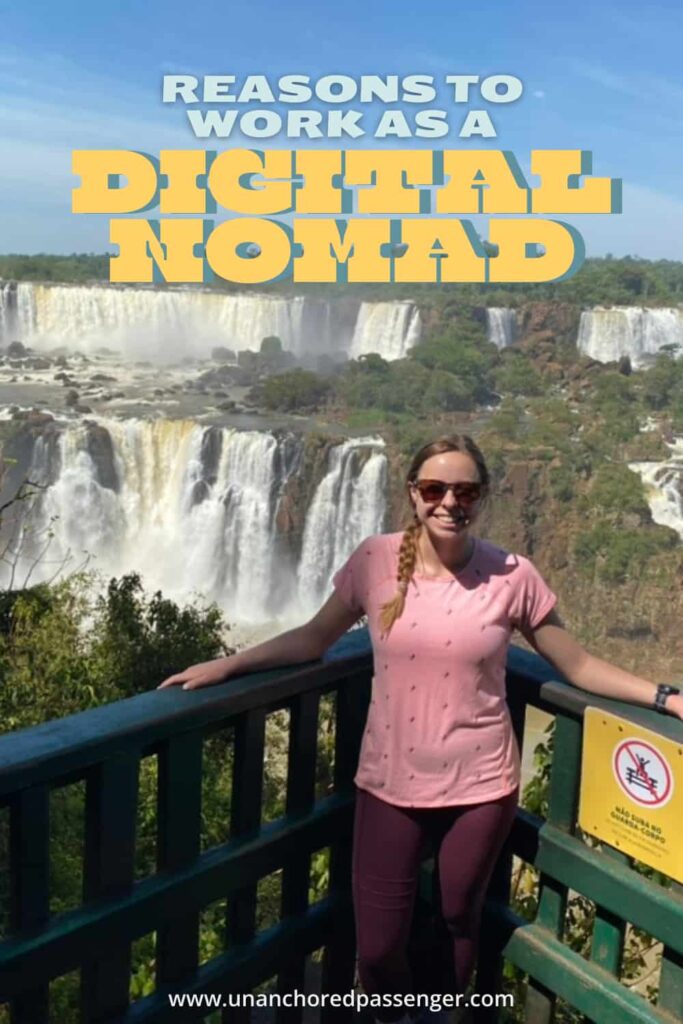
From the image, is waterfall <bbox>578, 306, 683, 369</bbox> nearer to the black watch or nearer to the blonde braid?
the blonde braid

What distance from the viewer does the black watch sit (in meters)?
1.47

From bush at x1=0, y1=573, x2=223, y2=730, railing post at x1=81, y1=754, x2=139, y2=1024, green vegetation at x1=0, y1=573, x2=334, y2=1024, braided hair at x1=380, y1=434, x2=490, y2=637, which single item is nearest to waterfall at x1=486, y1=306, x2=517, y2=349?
bush at x1=0, y1=573, x2=223, y2=730

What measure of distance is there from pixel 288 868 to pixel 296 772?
15 centimetres

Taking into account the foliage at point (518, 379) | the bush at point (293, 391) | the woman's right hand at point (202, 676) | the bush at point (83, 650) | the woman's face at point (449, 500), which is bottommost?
→ the bush at point (83, 650)

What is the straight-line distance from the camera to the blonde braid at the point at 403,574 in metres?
1.59

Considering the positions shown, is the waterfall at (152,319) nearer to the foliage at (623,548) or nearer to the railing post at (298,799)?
the foliage at (623,548)

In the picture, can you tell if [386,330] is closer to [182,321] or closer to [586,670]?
[182,321]

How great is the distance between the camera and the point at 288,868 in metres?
1.64

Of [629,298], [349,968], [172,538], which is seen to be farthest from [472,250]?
[349,968]

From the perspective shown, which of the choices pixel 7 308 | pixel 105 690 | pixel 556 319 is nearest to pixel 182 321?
pixel 7 308

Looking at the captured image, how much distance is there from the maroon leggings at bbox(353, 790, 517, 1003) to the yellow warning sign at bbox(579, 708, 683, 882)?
0.15 m

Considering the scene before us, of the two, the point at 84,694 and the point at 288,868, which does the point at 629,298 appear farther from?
the point at 288,868

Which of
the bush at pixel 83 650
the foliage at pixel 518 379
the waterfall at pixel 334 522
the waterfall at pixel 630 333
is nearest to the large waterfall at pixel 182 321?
the foliage at pixel 518 379

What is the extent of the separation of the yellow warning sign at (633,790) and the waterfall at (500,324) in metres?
41.2
